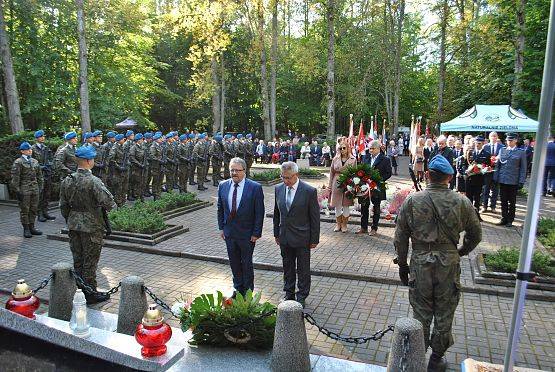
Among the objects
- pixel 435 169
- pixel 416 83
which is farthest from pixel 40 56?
pixel 416 83

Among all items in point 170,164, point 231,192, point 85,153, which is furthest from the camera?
point 170,164

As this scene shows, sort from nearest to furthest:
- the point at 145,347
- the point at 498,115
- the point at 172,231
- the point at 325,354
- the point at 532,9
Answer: the point at 145,347, the point at 325,354, the point at 172,231, the point at 498,115, the point at 532,9

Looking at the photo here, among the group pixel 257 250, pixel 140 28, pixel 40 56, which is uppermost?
pixel 140 28

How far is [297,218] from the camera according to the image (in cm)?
636

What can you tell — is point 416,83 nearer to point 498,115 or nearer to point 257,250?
point 498,115

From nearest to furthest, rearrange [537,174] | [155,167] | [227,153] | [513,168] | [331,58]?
[537,174], [513,168], [155,167], [227,153], [331,58]

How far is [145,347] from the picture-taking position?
468 cm

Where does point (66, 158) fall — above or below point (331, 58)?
below

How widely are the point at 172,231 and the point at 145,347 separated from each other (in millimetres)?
6142

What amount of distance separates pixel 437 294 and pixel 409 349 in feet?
2.57

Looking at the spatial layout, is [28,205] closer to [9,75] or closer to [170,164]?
[170,164]

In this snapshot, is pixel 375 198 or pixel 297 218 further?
pixel 375 198

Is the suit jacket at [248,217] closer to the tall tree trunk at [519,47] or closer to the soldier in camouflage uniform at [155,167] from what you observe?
the soldier in camouflage uniform at [155,167]

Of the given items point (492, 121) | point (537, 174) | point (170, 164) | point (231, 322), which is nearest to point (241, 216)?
point (231, 322)
